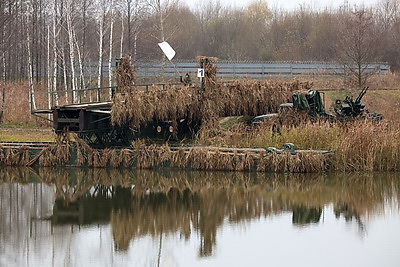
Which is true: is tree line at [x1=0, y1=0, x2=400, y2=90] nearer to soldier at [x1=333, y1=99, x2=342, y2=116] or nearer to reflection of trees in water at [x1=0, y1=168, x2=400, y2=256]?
soldier at [x1=333, y1=99, x2=342, y2=116]

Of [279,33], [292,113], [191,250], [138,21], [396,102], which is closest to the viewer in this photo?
[191,250]

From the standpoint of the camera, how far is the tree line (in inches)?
1558

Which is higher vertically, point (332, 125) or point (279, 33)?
point (279, 33)

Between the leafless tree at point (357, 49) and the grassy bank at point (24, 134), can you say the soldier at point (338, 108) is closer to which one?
the grassy bank at point (24, 134)

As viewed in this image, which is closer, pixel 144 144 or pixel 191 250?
pixel 191 250

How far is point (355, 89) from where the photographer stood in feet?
122

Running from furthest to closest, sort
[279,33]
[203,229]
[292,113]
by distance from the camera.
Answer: [279,33] < [292,113] < [203,229]

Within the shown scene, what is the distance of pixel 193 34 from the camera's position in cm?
5956

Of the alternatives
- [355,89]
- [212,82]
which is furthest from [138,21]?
[212,82]

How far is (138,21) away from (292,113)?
876 inches

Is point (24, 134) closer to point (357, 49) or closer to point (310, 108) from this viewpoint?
point (310, 108)

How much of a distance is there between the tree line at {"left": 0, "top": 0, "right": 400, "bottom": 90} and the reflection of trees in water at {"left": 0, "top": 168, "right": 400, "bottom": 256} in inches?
605

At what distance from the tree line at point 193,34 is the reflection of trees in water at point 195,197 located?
50.4 feet

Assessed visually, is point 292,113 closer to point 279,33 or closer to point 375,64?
point 375,64
